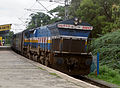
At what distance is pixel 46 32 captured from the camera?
52.2 ft

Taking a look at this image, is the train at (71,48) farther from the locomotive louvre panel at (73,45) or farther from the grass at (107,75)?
the grass at (107,75)

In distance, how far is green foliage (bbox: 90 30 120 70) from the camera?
16.0 meters

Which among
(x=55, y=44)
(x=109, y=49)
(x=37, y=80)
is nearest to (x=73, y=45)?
(x=55, y=44)

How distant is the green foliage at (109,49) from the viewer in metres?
16.0

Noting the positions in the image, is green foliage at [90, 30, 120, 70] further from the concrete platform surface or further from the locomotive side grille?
the concrete platform surface

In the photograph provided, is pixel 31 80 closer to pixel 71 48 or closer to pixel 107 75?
pixel 71 48

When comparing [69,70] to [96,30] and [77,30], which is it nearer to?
[77,30]

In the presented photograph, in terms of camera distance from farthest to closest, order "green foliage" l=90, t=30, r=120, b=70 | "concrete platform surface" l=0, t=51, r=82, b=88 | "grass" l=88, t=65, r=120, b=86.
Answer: "green foliage" l=90, t=30, r=120, b=70 → "grass" l=88, t=65, r=120, b=86 → "concrete platform surface" l=0, t=51, r=82, b=88

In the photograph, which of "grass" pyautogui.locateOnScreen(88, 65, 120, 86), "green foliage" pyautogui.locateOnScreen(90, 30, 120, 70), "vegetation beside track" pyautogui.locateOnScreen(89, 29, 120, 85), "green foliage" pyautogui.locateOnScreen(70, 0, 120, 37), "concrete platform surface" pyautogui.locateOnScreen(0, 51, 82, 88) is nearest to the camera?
"concrete platform surface" pyautogui.locateOnScreen(0, 51, 82, 88)

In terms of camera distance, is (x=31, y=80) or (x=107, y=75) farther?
(x=107, y=75)

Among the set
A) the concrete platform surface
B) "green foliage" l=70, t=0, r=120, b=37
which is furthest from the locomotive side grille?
"green foliage" l=70, t=0, r=120, b=37

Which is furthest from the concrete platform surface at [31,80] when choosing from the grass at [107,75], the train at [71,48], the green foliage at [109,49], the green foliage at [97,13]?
the green foliage at [97,13]

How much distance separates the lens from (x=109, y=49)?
16.8 meters

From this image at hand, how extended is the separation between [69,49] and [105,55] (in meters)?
5.52
